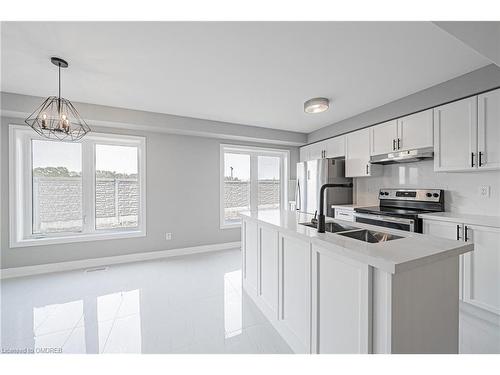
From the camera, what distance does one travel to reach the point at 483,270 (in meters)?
2.00

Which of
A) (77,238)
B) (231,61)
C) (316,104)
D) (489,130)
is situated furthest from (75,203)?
(489,130)

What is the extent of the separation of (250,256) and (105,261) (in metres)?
2.57

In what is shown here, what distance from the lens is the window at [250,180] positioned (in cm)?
446

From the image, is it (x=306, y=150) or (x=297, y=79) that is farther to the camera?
(x=306, y=150)

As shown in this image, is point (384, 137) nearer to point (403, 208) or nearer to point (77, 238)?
point (403, 208)

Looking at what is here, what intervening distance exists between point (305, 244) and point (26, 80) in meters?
3.42

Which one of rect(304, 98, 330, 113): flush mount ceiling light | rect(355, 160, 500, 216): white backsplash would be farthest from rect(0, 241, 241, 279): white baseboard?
rect(355, 160, 500, 216): white backsplash

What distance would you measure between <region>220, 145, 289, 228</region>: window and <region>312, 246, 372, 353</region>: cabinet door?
3.11 meters

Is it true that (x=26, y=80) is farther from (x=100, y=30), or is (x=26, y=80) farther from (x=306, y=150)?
(x=306, y=150)

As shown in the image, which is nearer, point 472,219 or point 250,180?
point 472,219

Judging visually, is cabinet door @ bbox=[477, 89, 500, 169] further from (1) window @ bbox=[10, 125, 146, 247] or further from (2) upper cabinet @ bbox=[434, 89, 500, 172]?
(1) window @ bbox=[10, 125, 146, 247]

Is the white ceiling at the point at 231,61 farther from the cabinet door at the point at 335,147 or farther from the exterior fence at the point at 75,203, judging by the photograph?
the exterior fence at the point at 75,203

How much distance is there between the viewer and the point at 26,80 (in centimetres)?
238
